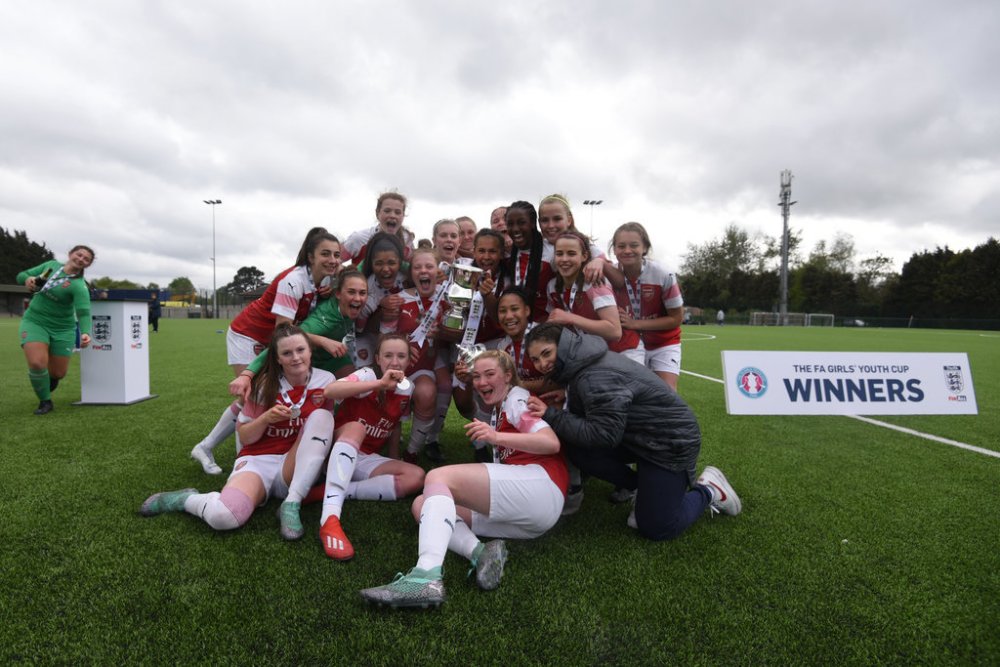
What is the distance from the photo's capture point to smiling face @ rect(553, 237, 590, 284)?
3.23m

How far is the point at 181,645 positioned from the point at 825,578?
265 centimetres

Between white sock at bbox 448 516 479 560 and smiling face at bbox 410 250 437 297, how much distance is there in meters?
1.70

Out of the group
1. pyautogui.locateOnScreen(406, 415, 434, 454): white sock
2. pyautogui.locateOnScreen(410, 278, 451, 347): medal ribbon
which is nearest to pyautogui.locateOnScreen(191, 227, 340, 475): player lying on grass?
pyautogui.locateOnScreen(410, 278, 451, 347): medal ribbon

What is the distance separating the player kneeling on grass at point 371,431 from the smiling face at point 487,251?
2.55 ft

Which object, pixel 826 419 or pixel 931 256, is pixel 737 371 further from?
pixel 931 256

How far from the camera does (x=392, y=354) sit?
311 centimetres

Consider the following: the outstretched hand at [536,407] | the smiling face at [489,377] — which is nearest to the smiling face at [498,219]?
the smiling face at [489,377]

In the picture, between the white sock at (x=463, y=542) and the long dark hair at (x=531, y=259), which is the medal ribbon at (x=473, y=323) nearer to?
the long dark hair at (x=531, y=259)

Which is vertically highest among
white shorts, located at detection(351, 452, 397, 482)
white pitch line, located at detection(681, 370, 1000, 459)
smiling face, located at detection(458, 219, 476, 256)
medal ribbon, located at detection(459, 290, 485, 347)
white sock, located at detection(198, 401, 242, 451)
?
smiling face, located at detection(458, 219, 476, 256)

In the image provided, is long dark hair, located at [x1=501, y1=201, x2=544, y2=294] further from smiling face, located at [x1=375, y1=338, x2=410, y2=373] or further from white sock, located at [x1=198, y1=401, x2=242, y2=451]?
white sock, located at [x1=198, y1=401, x2=242, y2=451]

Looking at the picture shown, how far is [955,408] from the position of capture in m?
6.01

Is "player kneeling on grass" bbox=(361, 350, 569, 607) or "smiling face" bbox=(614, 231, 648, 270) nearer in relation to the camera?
"player kneeling on grass" bbox=(361, 350, 569, 607)

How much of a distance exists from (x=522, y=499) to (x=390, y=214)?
2689 millimetres

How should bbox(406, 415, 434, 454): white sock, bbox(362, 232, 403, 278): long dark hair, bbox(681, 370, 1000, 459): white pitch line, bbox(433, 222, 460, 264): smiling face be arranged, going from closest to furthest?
bbox(362, 232, 403, 278): long dark hair
bbox(406, 415, 434, 454): white sock
bbox(433, 222, 460, 264): smiling face
bbox(681, 370, 1000, 459): white pitch line
